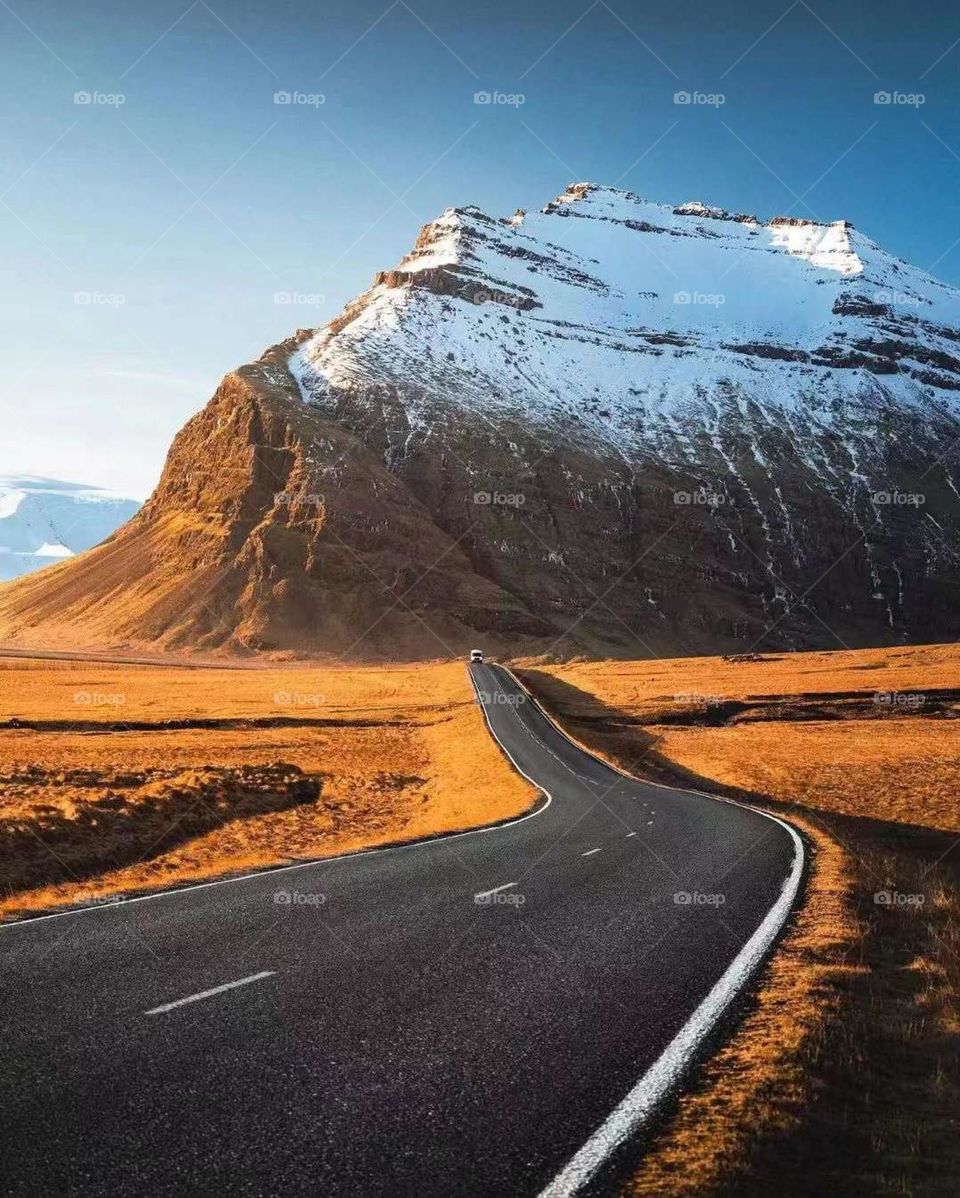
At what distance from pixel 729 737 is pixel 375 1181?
1816 inches


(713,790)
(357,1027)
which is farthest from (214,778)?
(357,1027)

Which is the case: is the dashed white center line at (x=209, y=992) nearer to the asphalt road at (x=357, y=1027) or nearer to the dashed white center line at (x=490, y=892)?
the asphalt road at (x=357, y=1027)

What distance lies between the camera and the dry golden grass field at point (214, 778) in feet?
55.2

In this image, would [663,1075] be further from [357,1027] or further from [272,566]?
[272,566]

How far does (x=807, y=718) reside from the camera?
182 feet

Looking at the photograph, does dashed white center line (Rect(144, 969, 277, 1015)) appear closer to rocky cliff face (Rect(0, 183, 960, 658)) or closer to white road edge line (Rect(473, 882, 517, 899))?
white road edge line (Rect(473, 882, 517, 899))

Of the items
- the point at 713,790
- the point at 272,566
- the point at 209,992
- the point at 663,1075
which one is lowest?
the point at 713,790

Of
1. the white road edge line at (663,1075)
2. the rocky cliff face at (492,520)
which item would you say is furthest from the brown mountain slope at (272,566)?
the white road edge line at (663,1075)

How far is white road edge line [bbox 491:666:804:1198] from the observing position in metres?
5.22

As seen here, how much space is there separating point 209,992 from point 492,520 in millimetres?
139020

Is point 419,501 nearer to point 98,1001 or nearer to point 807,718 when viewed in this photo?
point 807,718

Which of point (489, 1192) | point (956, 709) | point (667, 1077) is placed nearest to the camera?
point (489, 1192)

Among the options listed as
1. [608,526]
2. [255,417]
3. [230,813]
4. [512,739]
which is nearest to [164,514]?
[255,417]

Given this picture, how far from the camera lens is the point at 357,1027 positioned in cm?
739
